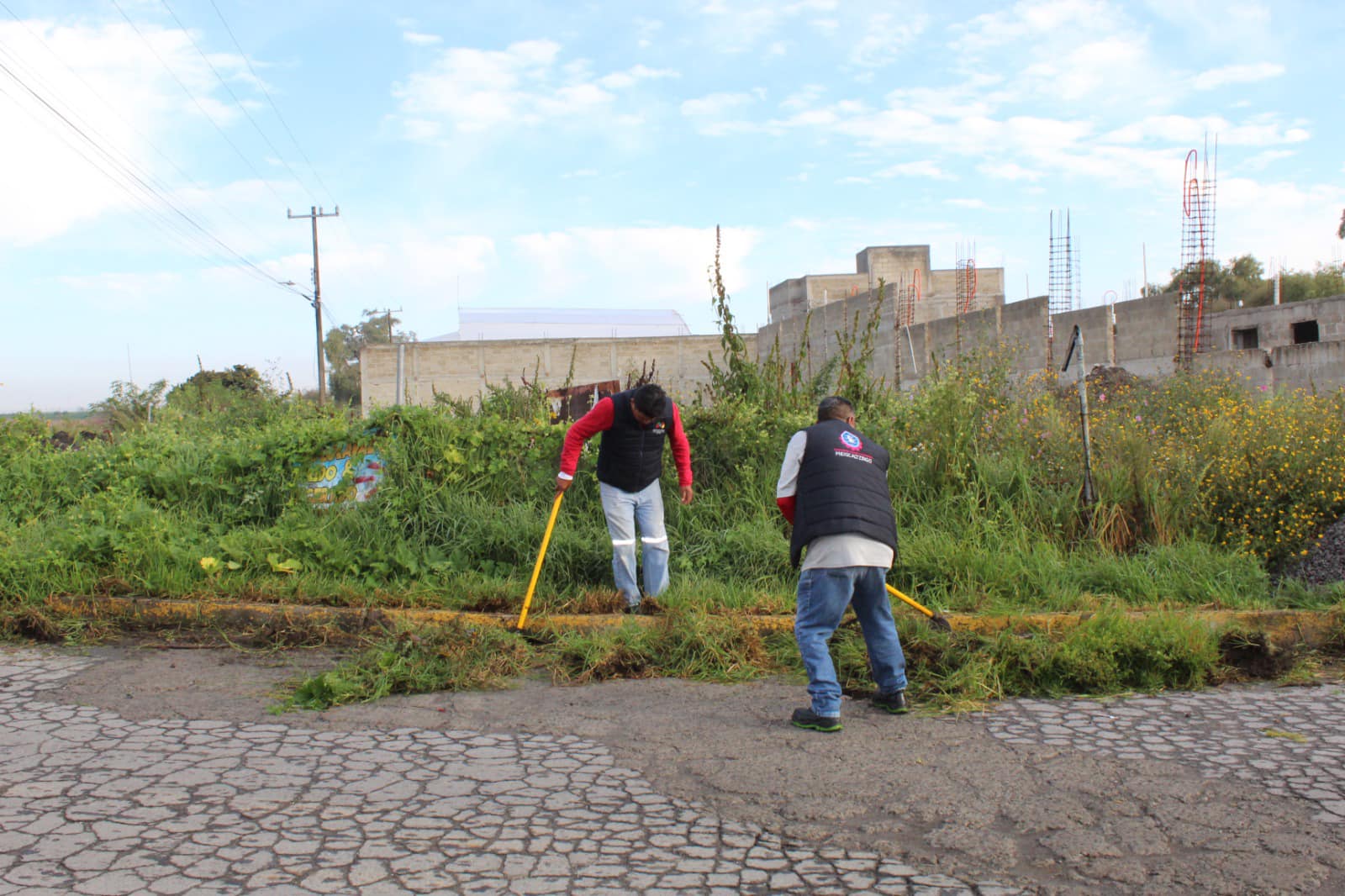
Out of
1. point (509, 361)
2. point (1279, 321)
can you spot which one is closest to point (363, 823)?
point (1279, 321)

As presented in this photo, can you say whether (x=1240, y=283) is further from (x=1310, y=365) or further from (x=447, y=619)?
(x=447, y=619)

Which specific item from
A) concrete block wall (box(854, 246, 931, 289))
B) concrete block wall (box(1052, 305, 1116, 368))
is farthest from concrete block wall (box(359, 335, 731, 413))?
concrete block wall (box(1052, 305, 1116, 368))

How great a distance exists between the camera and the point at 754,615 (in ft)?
20.7

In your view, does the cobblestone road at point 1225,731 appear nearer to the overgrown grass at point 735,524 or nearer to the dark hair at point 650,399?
the overgrown grass at point 735,524

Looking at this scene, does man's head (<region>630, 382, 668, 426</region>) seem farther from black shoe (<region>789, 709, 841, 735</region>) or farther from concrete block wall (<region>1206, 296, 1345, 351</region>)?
concrete block wall (<region>1206, 296, 1345, 351</region>)

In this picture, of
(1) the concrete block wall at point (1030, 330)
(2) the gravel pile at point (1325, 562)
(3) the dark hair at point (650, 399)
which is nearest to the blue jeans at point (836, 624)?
(3) the dark hair at point (650, 399)

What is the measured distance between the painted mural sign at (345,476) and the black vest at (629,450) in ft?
7.28

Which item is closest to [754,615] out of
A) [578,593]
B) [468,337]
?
[578,593]

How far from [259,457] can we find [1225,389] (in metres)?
8.89

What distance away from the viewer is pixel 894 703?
4.85 metres

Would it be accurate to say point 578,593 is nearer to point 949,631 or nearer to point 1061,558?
point 949,631

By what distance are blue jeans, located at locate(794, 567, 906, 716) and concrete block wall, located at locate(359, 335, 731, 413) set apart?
30649 mm

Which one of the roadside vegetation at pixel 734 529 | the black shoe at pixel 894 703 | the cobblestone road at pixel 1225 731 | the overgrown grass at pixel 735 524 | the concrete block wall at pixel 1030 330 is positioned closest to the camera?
the cobblestone road at pixel 1225 731

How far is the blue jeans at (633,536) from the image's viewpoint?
6.70m
